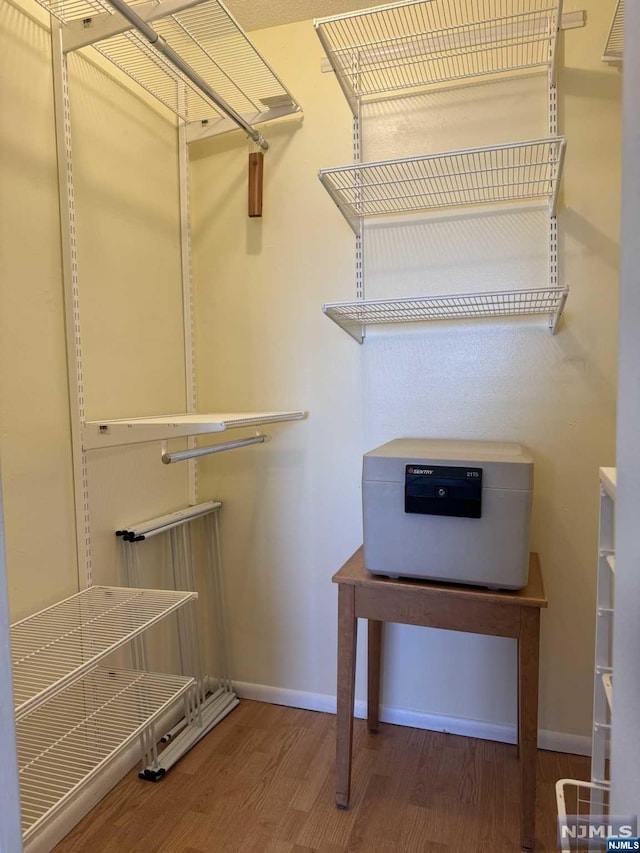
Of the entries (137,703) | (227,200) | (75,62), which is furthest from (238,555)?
(75,62)

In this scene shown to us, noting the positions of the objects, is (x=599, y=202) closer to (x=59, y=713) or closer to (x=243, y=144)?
(x=243, y=144)

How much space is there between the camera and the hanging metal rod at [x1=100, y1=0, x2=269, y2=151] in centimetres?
127

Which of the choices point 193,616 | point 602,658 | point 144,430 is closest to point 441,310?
point 144,430

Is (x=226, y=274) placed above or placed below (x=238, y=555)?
above

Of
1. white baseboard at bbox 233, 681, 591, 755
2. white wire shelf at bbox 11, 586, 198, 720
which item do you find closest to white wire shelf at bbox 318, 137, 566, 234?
white wire shelf at bbox 11, 586, 198, 720

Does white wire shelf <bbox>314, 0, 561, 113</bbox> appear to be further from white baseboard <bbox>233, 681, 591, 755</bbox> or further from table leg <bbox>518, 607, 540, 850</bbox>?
white baseboard <bbox>233, 681, 591, 755</bbox>

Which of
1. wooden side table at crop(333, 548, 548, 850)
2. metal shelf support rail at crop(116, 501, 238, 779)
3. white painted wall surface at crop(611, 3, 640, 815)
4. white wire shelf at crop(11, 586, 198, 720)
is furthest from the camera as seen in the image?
metal shelf support rail at crop(116, 501, 238, 779)

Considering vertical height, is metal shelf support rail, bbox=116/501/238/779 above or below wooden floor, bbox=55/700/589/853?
above

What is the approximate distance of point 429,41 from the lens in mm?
1653

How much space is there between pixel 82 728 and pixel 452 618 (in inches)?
41.1

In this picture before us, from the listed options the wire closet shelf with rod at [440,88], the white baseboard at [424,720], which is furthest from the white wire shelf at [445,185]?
the white baseboard at [424,720]

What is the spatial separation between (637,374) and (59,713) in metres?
1.58

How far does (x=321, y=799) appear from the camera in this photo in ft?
5.11

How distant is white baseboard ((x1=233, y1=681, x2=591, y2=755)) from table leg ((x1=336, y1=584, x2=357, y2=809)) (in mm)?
445
